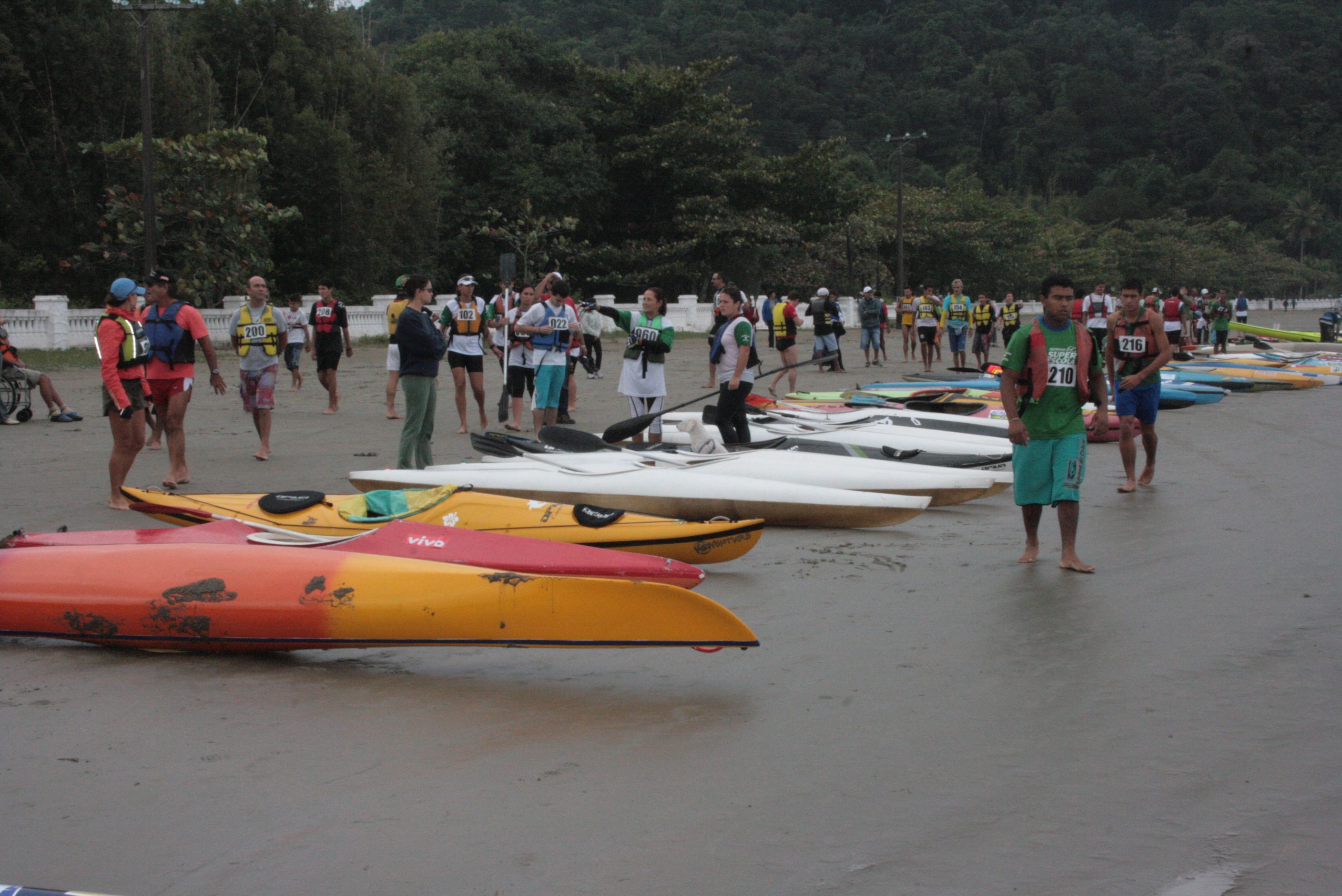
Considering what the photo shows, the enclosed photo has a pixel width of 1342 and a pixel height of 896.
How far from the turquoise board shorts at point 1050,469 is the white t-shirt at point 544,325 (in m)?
5.39

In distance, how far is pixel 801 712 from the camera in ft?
13.9

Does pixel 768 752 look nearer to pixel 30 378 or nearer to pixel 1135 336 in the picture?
pixel 1135 336

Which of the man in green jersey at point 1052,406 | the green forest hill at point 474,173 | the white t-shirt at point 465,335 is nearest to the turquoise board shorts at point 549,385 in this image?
the white t-shirt at point 465,335

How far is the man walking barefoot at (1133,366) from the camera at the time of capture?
28.4 ft

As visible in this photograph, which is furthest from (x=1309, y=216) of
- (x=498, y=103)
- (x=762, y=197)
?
(x=498, y=103)

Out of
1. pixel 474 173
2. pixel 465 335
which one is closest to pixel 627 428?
pixel 465 335

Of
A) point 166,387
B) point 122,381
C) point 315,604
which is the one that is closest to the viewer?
point 315,604

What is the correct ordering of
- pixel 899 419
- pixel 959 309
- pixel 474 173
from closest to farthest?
1. pixel 899 419
2. pixel 959 309
3. pixel 474 173

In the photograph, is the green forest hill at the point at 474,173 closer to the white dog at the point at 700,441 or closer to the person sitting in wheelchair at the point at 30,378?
the person sitting in wheelchair at the point at 30,378

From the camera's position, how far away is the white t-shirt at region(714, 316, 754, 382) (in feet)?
32.1

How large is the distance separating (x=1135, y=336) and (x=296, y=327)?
12130 mm

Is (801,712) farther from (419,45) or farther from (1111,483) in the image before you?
(419,45)

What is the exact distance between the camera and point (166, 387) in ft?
27.7

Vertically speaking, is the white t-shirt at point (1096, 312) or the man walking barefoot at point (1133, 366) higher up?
the white t-shirt at point (1096, 312)
